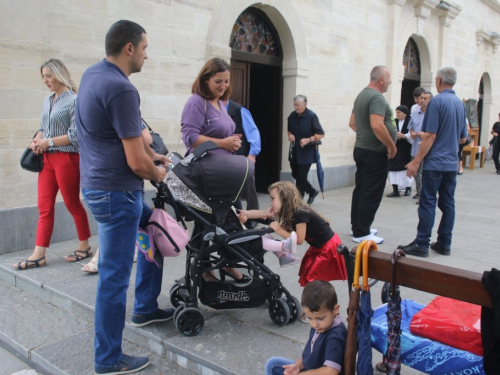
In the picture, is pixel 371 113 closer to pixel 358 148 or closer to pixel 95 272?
pixel 358 148

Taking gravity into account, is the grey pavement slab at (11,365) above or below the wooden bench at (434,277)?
below

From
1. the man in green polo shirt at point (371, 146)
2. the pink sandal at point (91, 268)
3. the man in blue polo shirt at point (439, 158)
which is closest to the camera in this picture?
the pink sandal at point (91, 268)

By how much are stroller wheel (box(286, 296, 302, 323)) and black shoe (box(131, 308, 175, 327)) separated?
813 mm

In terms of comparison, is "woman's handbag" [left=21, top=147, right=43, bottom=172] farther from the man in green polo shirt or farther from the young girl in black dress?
the man in green polo shirt

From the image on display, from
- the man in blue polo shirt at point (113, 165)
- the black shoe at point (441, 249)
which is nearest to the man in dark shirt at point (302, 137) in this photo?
the black shoe at point (441, 249)

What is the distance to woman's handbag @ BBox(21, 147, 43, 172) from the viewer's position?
447cm

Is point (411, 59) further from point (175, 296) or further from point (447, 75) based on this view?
point (175, 296)

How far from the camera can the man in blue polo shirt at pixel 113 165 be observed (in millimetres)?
2617

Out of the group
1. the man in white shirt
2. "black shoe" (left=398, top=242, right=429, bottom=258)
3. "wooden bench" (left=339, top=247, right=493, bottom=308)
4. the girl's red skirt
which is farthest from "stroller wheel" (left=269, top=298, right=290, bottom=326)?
the man in white shirt

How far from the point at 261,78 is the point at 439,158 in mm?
4592

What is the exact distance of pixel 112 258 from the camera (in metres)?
2.78

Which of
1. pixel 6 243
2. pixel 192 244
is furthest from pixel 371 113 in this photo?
pixel 6 243

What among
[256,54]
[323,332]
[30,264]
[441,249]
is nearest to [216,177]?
[323,332]

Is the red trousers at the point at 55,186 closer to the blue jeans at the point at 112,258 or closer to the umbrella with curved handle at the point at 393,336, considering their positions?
the blue jeans at the point at 112,258
